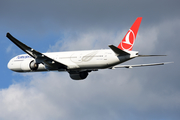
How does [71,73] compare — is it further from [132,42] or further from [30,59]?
[132,42]

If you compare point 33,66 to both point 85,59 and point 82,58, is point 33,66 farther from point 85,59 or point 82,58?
point 85,59

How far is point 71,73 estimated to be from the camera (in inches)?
1938

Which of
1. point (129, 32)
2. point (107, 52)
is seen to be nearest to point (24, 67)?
point (107, 52)

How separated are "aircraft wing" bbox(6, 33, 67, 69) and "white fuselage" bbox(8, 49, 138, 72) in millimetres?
1315

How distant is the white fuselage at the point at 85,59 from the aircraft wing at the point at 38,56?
131cm

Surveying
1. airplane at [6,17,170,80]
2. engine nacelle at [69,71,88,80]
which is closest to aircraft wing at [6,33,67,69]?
airplane at [6,17,170,80]

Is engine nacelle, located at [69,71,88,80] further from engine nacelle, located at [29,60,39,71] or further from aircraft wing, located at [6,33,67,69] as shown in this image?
engine nacelle, located at [29,60,39,71]

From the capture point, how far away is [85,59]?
44.3m

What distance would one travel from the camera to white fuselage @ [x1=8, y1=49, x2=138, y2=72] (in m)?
42.7

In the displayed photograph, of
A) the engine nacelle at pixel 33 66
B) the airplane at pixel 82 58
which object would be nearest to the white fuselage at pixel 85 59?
the airplane at pixel 82 58

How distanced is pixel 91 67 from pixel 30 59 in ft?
33.5

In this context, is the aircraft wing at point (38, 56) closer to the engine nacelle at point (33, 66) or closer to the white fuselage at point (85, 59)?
the white fuselage at point (85, 59)

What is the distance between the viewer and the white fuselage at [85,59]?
42.7m

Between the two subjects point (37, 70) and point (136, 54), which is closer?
point (136, 54)
